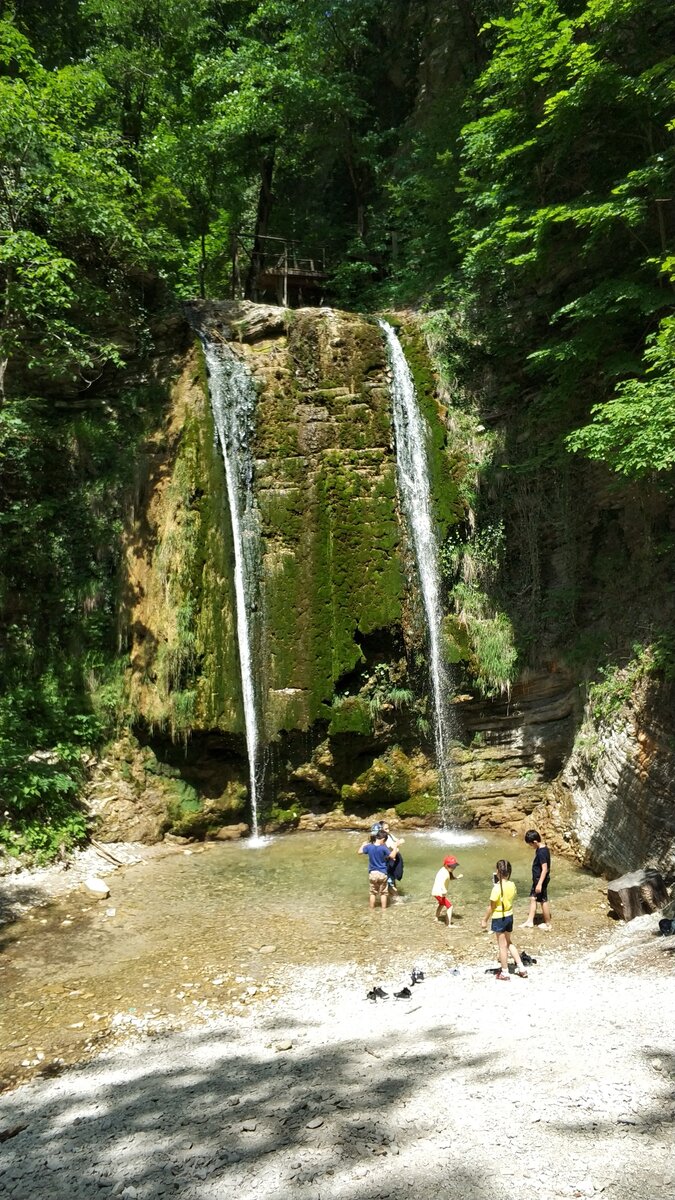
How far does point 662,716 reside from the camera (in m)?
8.94

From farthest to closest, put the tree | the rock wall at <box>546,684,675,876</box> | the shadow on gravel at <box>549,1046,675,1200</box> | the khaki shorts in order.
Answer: the tree
the rock wall at <box>546,684,675,876</box>
the khaki shorts
the shadow on gravel at <box>549,1046,675,1200</box>

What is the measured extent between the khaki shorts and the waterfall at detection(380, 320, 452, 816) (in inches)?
148

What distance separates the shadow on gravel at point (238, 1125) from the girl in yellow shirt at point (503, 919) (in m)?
1.57

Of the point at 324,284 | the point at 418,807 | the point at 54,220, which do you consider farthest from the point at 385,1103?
the point at 324,284

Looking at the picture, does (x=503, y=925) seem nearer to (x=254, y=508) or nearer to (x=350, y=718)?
(x=350, y=718)

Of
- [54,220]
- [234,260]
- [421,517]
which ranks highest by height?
[234,260]

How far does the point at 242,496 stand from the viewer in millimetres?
13195

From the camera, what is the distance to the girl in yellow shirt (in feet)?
21.6

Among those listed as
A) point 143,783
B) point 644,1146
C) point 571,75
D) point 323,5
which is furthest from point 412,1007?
point 323,5

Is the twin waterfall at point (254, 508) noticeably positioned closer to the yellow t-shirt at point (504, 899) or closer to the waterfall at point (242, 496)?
the waterfall at point (242, 496)

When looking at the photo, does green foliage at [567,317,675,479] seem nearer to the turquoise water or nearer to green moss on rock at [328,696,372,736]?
the turquoise water

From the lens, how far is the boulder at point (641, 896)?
7711 millimetres

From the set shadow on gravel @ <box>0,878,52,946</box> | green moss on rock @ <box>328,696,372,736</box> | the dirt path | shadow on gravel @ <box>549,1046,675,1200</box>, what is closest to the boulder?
the dirt path

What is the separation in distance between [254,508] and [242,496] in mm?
318
